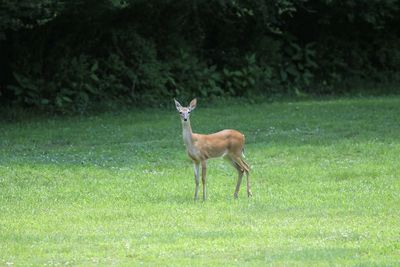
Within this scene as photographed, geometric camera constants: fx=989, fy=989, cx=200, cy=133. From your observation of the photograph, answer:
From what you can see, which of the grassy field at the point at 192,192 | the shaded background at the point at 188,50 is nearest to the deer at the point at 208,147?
the grassy field at the point at 192,192

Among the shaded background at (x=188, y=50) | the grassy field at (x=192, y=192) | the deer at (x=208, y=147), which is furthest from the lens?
the shaded background at (x=188, y=50)

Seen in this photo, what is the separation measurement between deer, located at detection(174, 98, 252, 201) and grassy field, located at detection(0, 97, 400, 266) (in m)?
0.44

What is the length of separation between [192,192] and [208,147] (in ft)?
2.86

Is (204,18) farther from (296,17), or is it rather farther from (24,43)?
(24,43)

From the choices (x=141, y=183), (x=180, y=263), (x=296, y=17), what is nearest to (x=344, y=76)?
(x=296, y=17)

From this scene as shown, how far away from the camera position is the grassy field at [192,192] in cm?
1097

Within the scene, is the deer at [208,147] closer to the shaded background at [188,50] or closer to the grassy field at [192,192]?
the grassy field at [192,192]

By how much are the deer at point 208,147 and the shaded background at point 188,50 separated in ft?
29.8

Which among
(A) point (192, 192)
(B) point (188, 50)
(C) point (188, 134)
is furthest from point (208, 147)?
(B) point (188, 50)

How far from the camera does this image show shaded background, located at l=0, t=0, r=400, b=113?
26609 millimetres

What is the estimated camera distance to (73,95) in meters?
27.1

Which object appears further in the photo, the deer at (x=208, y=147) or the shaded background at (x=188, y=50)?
the shaded background at (x=188, y=50)

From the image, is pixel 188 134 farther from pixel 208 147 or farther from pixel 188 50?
pixel 188 50

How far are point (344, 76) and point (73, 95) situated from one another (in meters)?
10.3
